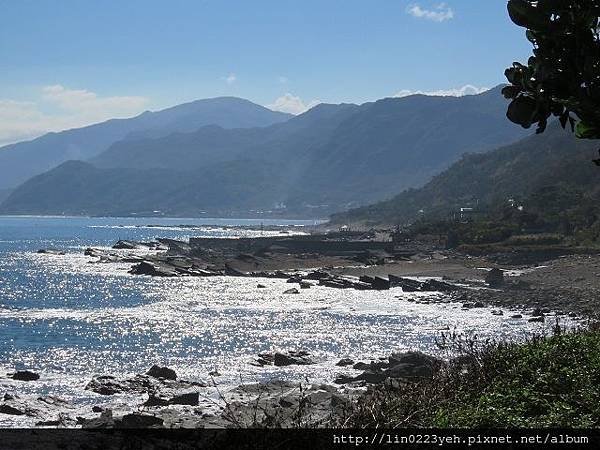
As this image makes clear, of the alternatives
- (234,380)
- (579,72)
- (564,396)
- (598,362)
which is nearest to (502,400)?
(564,396)

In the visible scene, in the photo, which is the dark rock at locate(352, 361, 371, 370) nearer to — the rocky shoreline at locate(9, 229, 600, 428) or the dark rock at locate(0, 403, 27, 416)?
the rocky shoreline at locate(9, 229, 600, 428)

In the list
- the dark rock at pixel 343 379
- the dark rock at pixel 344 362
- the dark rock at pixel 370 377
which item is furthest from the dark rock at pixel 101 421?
the dark rock at pixel 344 362

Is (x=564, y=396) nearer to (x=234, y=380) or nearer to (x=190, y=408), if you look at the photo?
(x=190, y=408)

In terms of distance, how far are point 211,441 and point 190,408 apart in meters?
15.0

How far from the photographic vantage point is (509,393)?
11961 mm

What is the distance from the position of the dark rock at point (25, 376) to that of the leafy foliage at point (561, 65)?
87.7ft

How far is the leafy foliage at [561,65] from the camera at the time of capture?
7863 millimetres

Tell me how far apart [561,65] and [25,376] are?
2749 cm

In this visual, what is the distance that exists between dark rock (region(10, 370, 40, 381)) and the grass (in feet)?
68.5

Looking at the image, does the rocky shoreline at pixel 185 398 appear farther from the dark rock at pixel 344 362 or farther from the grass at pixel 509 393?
the grass at pixel 509 393

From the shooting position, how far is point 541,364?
1374 cm

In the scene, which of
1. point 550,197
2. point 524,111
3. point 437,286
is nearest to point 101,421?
point 524,111

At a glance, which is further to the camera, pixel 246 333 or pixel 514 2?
pixel 246 333

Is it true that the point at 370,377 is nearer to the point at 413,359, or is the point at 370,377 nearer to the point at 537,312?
the point at 413,359
